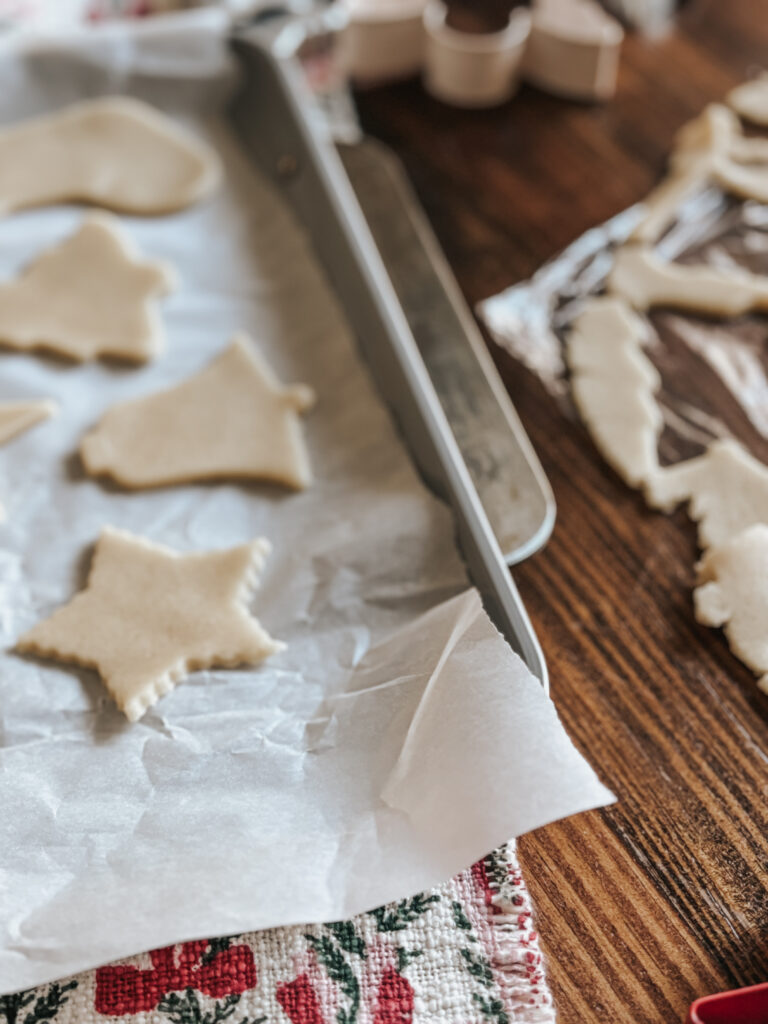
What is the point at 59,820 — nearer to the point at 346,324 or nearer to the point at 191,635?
the point at 191,635

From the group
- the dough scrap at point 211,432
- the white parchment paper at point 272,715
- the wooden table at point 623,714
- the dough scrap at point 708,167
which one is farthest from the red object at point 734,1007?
the dough scrap at point 708,167

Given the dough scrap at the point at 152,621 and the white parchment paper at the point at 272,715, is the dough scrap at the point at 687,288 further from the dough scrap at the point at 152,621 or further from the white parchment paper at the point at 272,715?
the dough scrap at the point at 152,621

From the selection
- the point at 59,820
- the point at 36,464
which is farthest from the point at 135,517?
the point at 59,820

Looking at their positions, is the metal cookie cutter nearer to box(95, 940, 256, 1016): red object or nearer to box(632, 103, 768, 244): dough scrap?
box(632, 103, 768, 244): dough scrap

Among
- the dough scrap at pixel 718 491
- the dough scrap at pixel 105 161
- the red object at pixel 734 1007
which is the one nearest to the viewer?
the red object at pixel 734 1007

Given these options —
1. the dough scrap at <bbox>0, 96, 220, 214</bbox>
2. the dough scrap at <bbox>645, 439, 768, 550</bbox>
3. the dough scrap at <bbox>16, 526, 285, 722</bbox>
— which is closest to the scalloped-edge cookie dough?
the dough scrap at <bbox>16, 526, 285, 722</bbox>

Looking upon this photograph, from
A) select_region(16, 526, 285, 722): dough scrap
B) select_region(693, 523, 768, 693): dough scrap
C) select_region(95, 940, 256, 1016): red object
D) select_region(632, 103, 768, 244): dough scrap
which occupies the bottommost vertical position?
select_region(95, 940, 256, 1016): red object

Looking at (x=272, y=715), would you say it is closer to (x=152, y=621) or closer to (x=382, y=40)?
(x=152, y=621)
